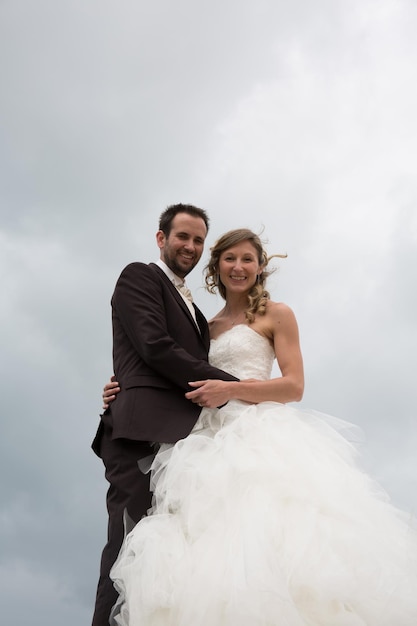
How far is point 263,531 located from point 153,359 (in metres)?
1.37

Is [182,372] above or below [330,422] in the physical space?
above

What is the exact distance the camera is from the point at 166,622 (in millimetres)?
3613

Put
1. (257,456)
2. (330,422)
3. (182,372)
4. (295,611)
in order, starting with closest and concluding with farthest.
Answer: (295,611), (257,456), (182,372), (330,422)

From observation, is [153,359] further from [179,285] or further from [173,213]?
[173,213]

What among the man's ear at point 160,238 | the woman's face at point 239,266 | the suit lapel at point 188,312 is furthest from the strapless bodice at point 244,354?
the man's ear at point 160,238

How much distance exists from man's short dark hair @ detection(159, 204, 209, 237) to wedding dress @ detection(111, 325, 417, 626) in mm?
1574

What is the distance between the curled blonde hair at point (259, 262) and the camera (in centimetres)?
547

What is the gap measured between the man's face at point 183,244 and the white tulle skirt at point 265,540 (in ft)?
4.47

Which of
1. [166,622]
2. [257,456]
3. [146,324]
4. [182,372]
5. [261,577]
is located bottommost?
[166,622]

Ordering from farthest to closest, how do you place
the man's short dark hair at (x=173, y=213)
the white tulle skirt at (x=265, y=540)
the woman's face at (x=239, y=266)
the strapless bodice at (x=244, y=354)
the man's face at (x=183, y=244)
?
1. the woman's face at (x=239, y=266)
2. the man's short dark hair at (x=173, y=213)
3. the man's face at (x=183, y=244)
4. the strapless bodice at (x=244, y=354)
5. the white tulle skirt at (x=265, y=540)

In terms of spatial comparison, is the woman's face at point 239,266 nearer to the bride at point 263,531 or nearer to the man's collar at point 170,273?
the man's collar at point 170,273

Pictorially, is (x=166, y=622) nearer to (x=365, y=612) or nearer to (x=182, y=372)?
(x=365, y=612)

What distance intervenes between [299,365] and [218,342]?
0.65 meters

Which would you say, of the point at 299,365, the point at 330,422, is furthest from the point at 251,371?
the point at 330,422
